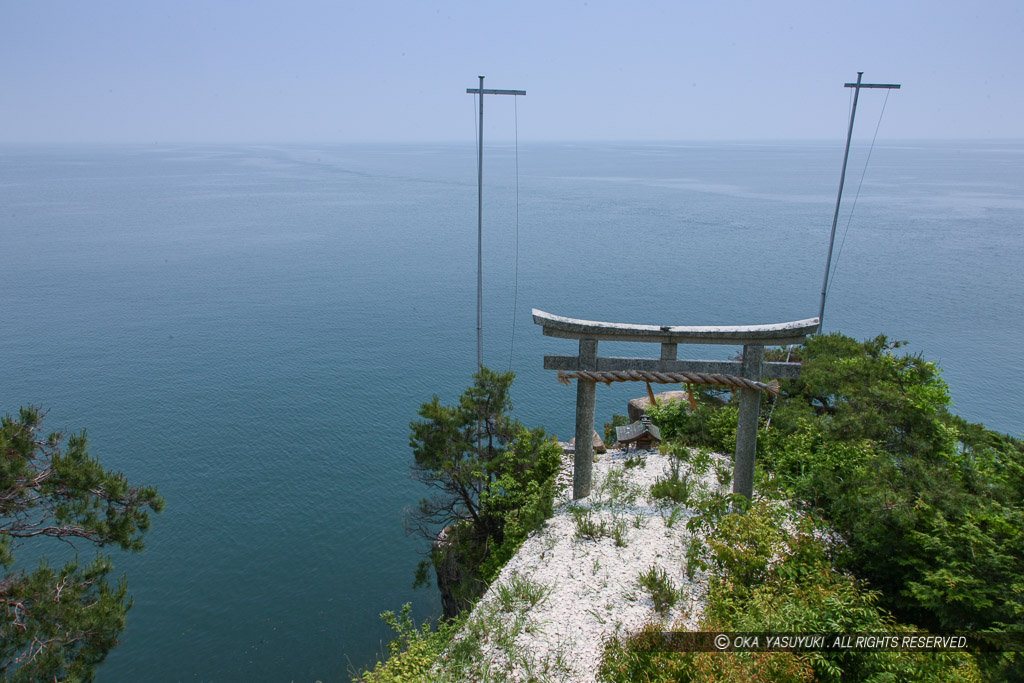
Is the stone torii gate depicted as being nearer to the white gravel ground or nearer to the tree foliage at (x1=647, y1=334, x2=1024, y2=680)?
the tree foliage at (x1=647, y1=334, x2=1024, y2=680)

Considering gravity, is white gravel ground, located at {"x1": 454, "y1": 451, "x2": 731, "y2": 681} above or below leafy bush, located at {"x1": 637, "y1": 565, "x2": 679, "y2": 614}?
below

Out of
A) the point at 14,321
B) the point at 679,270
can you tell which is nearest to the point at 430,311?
the point at 679,270

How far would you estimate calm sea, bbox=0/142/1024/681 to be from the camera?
21.4 metres

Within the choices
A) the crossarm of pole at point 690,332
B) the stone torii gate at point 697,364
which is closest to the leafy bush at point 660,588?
the stone torii gate at point 697,364

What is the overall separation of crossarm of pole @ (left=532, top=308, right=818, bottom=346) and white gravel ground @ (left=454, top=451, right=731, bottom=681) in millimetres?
3291

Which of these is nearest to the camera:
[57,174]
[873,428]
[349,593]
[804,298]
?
[873,428]

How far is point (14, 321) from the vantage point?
45000mm

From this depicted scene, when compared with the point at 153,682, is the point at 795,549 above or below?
above

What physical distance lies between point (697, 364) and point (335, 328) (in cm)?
3660

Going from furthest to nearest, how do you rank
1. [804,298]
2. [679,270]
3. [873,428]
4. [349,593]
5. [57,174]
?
1. [57,174]
2. [679,270]
3. [804,298]
4. [349,593]
5. [873,428]

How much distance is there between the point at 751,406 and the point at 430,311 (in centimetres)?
3886

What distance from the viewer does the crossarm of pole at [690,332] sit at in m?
11.6

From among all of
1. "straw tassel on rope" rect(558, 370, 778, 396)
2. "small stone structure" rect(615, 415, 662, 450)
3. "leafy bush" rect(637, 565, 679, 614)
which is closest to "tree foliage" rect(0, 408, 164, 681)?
"straw tassel on rope" rect(558, 370, 778, 396)

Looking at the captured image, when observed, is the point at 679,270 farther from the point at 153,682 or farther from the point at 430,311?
the point at 153,682
